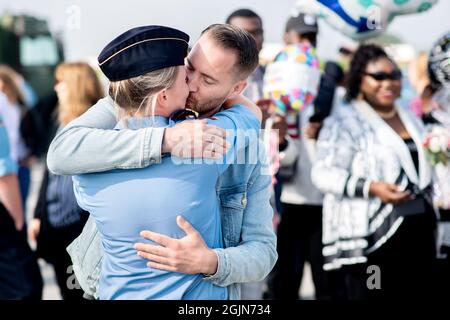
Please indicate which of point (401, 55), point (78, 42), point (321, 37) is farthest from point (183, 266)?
point (401, 55)

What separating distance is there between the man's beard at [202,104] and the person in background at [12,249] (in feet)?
5.53

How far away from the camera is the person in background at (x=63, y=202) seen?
3775 millimetres

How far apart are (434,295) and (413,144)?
71 centimetres

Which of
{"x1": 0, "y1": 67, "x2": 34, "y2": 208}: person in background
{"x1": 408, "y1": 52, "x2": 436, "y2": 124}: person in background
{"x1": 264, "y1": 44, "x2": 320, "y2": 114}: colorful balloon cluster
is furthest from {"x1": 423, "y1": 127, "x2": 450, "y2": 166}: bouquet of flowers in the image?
{"x1": 0, "y1": 67, "x2": 34, "y2": 208}: person in background

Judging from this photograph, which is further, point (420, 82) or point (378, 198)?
point (420, 82)

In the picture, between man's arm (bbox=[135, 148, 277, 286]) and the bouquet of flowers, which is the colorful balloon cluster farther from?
man's arm (bbox=[135, 148, 277, 286])

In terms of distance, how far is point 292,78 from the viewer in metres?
3.58

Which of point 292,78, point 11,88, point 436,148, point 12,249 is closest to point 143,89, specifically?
point 292,78

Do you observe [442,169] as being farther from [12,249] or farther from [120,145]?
[120,145]

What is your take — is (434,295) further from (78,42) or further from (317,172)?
(78,42)

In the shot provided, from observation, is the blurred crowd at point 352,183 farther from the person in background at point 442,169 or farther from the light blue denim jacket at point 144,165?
the light blue denim jacket at point 144,165

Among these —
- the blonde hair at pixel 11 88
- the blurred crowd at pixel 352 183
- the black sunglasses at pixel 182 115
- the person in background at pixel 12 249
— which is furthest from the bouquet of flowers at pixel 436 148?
the blonde hair at pixel 11 88

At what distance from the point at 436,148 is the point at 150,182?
222 cm

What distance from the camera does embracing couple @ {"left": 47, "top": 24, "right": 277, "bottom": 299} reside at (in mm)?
1911
